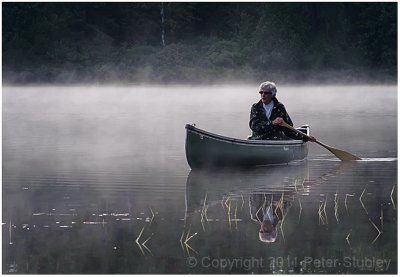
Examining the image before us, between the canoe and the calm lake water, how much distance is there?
0.70ft

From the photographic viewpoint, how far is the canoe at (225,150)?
14.0 metres

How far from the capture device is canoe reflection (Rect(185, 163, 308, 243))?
405 inches

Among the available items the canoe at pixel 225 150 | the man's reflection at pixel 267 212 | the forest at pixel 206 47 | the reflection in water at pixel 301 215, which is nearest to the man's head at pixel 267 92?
the canoe at pixel 225 150

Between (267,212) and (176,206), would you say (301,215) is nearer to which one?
(267,212)

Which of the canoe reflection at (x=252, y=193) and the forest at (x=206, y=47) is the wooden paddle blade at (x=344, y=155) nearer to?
the canoe reflection at (x=252, y=193)

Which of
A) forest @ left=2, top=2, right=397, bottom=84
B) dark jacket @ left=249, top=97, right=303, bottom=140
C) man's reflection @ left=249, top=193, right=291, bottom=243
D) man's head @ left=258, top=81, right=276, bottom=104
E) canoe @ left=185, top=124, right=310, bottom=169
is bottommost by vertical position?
man's reflection @ left=249, top=193, right=291, bottom=243

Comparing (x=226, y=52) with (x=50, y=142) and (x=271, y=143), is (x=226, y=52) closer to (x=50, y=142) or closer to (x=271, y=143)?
(x=50, y=142)

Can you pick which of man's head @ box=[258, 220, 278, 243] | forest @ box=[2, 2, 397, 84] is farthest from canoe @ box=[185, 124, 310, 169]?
forest @ box=[2, 2, 397, 84]

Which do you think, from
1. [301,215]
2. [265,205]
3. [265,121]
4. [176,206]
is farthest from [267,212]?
[265,121]

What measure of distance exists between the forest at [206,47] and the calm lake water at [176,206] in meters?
25.9

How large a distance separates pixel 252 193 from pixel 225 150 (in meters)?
2.05

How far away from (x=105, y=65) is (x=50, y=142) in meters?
30.5

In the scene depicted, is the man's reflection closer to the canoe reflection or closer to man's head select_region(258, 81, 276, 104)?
the canoe reflection

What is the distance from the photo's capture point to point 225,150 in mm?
14125
